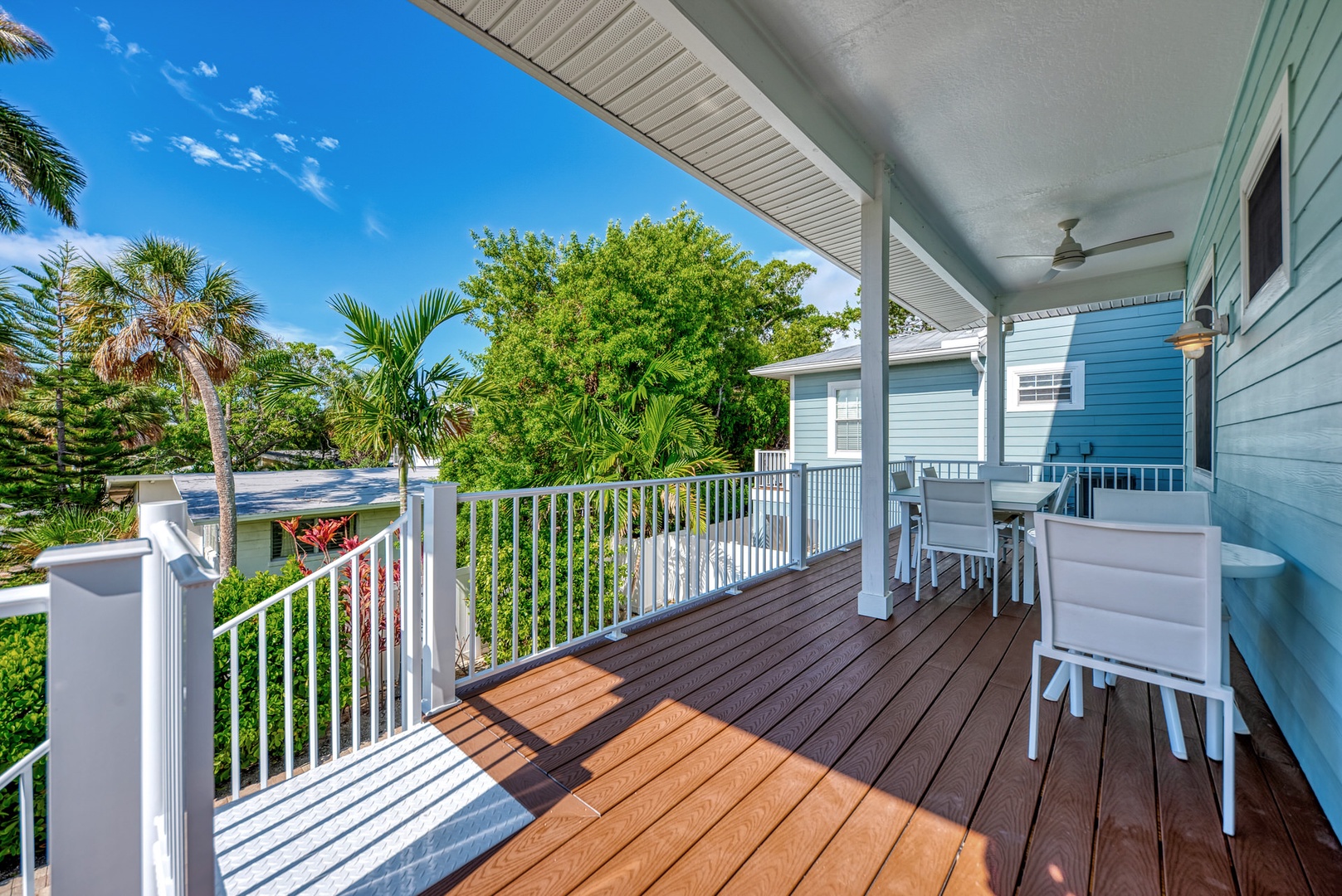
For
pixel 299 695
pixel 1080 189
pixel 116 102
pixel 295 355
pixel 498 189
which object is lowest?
pixel 299 695

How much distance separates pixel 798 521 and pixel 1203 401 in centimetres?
333

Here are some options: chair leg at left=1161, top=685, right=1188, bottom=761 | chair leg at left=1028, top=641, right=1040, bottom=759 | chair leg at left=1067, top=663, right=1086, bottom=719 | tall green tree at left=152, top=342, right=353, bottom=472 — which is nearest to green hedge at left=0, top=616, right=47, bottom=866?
chair leg at left=1028, top=641, right=1040, bottom=759

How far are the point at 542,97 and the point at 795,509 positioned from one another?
16859mm

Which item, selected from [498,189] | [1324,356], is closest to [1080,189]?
[1324,356]

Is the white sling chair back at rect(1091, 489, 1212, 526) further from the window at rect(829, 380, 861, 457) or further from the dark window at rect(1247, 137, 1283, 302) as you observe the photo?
the window at rect(829, 380, 861, 457)

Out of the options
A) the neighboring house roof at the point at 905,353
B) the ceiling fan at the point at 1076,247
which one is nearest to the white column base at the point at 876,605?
the ceiling fan at the point at 1076,247

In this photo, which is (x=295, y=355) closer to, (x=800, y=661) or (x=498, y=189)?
(x=498, y=189)

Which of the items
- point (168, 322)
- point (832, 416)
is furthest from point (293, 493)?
point (832, 416)

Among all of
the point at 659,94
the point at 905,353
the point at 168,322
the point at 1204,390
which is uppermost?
the point at 168,322

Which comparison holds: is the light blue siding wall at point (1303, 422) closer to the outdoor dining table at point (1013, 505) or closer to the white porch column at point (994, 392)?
the outdoor dining table at point (1013, 505)

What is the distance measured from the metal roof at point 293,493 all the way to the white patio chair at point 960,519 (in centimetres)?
889

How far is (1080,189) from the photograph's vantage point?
13.0 ft

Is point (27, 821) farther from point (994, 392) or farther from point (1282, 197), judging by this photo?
point (994, 392)

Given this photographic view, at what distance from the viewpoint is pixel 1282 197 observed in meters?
2.06
